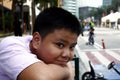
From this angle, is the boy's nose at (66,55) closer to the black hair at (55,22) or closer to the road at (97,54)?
the black hair at (55,22)

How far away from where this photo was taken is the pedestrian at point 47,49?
1553mm

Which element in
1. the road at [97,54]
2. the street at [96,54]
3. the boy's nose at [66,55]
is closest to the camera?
the boy's nose at [66,55]

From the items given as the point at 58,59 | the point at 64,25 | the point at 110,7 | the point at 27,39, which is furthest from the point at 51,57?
the point at 110,7

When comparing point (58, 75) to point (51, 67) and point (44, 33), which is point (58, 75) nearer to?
point (51, 67)

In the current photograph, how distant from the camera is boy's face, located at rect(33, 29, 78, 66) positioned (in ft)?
5.25

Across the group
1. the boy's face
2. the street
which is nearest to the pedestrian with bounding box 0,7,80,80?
the boy's face

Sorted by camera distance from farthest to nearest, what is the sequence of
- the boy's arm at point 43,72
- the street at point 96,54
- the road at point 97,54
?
the road at point 97,54 → the street at point 96,54 → the boy's arm at point 43,72

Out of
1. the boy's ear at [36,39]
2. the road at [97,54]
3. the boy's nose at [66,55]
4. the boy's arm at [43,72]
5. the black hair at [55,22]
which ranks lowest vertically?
the road at [97,54]

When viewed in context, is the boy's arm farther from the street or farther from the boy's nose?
the street

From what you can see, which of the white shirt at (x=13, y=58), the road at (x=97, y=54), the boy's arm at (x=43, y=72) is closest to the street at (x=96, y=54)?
the road at (x=97, y=54)

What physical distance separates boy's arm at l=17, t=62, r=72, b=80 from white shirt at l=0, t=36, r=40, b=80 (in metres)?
0.02

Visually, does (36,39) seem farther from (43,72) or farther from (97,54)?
(97,54)

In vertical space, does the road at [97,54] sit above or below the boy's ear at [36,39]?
below

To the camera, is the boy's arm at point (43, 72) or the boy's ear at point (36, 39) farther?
the boy's ear at point (36, 39)
